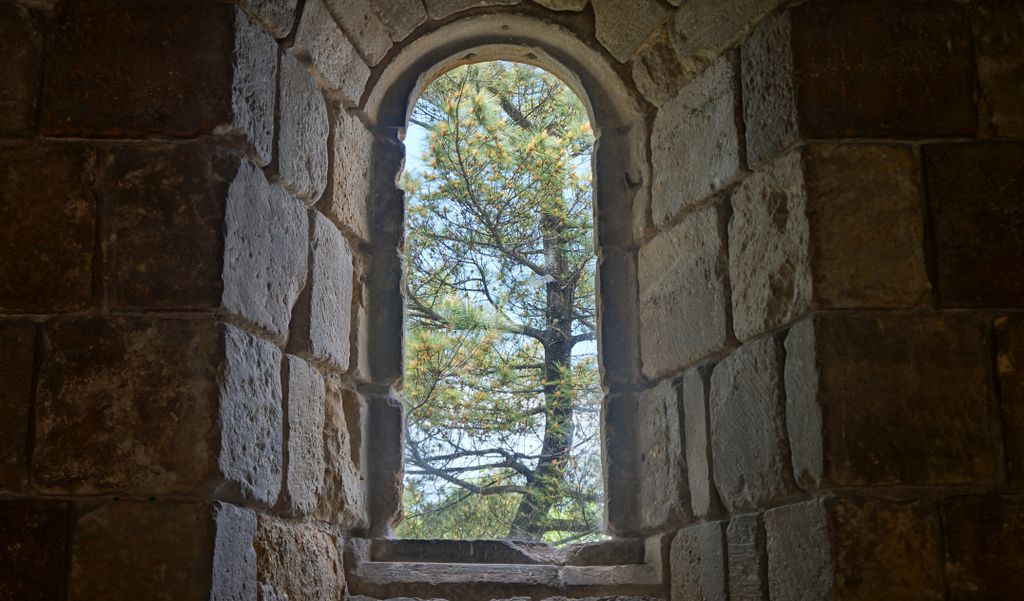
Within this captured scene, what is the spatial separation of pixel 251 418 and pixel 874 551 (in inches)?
62.1

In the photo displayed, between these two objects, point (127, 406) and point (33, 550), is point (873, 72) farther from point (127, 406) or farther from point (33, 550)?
point (33, 550)

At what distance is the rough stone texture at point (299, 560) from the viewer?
2836 millimetres

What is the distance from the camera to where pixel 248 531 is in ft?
8.90

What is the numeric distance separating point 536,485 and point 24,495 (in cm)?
298

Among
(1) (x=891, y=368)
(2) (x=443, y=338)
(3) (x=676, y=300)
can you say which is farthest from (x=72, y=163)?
(2) (x=443, y=338)

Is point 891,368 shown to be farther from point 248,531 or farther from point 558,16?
point 558,16

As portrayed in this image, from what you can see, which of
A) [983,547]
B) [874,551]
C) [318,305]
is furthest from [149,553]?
[983,547]

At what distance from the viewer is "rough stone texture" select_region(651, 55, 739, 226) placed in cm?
325

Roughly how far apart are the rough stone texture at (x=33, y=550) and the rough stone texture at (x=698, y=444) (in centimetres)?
181

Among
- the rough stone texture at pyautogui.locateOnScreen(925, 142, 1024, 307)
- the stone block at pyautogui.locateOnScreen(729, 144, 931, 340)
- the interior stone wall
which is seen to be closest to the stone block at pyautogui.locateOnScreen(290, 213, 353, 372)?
the interior stone wall

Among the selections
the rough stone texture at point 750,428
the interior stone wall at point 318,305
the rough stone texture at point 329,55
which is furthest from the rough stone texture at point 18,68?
the rough stone texture at point 750,428

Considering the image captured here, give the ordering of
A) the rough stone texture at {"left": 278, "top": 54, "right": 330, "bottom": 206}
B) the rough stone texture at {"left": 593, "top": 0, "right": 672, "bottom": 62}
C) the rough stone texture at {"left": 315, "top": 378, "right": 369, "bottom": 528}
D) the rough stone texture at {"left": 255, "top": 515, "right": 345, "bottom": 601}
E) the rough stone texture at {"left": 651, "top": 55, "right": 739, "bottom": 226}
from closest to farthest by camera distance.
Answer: the rough stone texture at {"left": 255, "top": 515, "right": 345, "bottom": 601}, the rough stone texture at {"left": 278, "top": 54, "right": 330, "bottom": 206}, the rough stone texture at {"left": 651, "top": 55, "right": 739, "bottom": 226}, the rough stone texture at {"left": 315, "top": 378, "right": 369, "bottom": 528}, the rough stone texture at {"left": 593, "top": 0, "right": 672, "bottom": 62}

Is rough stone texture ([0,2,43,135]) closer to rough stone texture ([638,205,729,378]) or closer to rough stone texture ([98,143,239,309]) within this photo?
rough stone texture ([98,143,239,309])

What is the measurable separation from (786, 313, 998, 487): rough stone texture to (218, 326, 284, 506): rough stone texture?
1383mm
